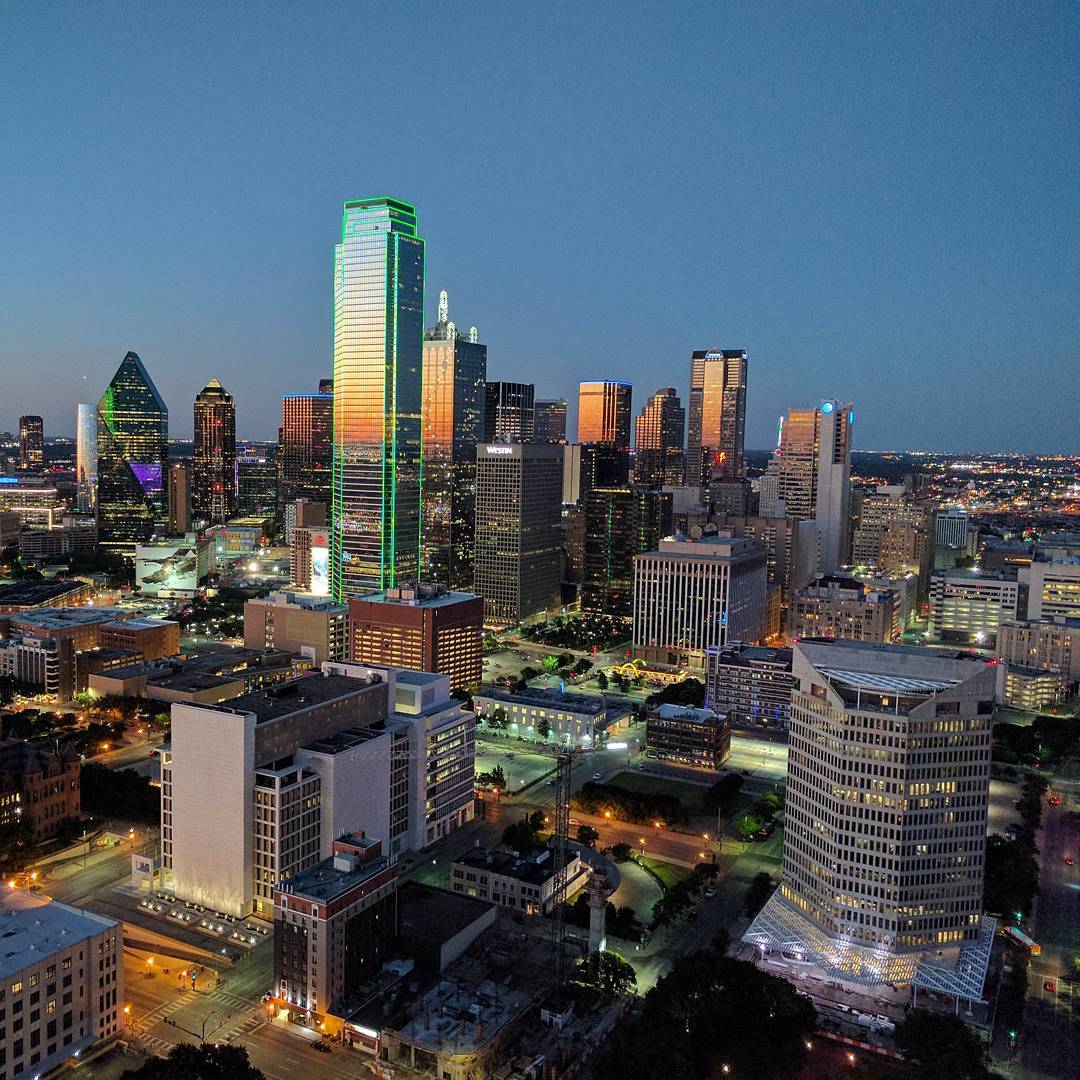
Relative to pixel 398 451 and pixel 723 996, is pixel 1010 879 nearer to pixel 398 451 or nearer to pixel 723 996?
pixel 723 996

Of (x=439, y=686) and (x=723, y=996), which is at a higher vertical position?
(x=439, y=686)

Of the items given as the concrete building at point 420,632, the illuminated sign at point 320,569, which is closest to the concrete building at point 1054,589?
the concrete building at point 420,632

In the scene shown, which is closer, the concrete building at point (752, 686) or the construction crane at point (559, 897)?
the construction crane at point (559, 897)

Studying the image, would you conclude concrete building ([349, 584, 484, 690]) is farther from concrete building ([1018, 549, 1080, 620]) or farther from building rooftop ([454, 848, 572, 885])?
concrete building ([1018, 549, 1080, 620])

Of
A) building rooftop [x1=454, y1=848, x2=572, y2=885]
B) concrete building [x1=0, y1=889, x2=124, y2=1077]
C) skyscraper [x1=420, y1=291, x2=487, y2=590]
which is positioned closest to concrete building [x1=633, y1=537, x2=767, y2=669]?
skyscraper [x1=420, y1=291, x2=487, y2=590]

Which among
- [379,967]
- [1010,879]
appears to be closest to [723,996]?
[379,967]

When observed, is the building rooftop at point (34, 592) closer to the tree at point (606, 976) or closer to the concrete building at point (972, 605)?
the tree at point (606, 976)

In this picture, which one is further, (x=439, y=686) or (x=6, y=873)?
(x=439, y=686)
